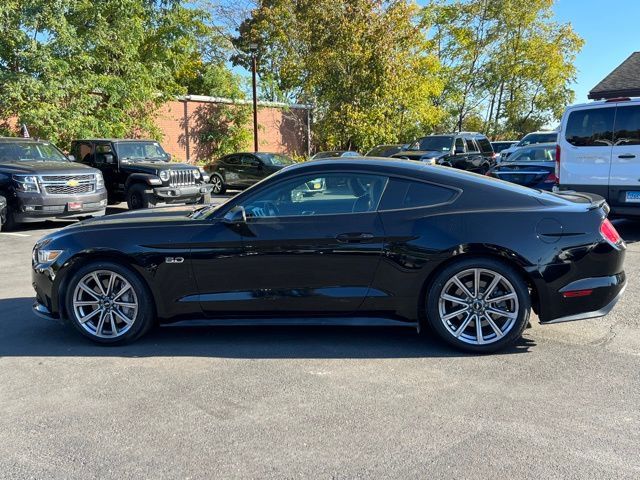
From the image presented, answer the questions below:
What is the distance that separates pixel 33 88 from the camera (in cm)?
1633

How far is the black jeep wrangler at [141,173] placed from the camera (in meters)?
13.0

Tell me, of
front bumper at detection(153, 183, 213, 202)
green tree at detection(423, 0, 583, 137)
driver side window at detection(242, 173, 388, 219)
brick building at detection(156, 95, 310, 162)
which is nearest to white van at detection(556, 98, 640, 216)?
driver side window at detection(242, 173, 388, 219)

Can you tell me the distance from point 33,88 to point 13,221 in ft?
23.2

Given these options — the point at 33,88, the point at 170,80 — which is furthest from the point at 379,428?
the point at 170,80

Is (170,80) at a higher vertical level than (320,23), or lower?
lower

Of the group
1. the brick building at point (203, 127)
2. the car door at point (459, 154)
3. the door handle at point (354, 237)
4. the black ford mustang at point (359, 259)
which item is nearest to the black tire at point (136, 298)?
the black ford mustang at point (359, 259)

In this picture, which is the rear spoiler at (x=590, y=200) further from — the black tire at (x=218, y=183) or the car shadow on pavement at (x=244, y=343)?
the black tire at (x=218, y=183)

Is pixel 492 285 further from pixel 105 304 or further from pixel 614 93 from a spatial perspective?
pixel 614 93

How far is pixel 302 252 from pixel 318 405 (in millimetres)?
1271

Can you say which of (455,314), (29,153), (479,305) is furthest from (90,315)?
(29,153)

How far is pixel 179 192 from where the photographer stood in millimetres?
13086

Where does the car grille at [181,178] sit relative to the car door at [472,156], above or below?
below

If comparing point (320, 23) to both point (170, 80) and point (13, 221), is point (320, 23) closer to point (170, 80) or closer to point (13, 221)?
point (170, 80)

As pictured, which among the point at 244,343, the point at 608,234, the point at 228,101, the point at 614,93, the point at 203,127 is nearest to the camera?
the point at 608,234
